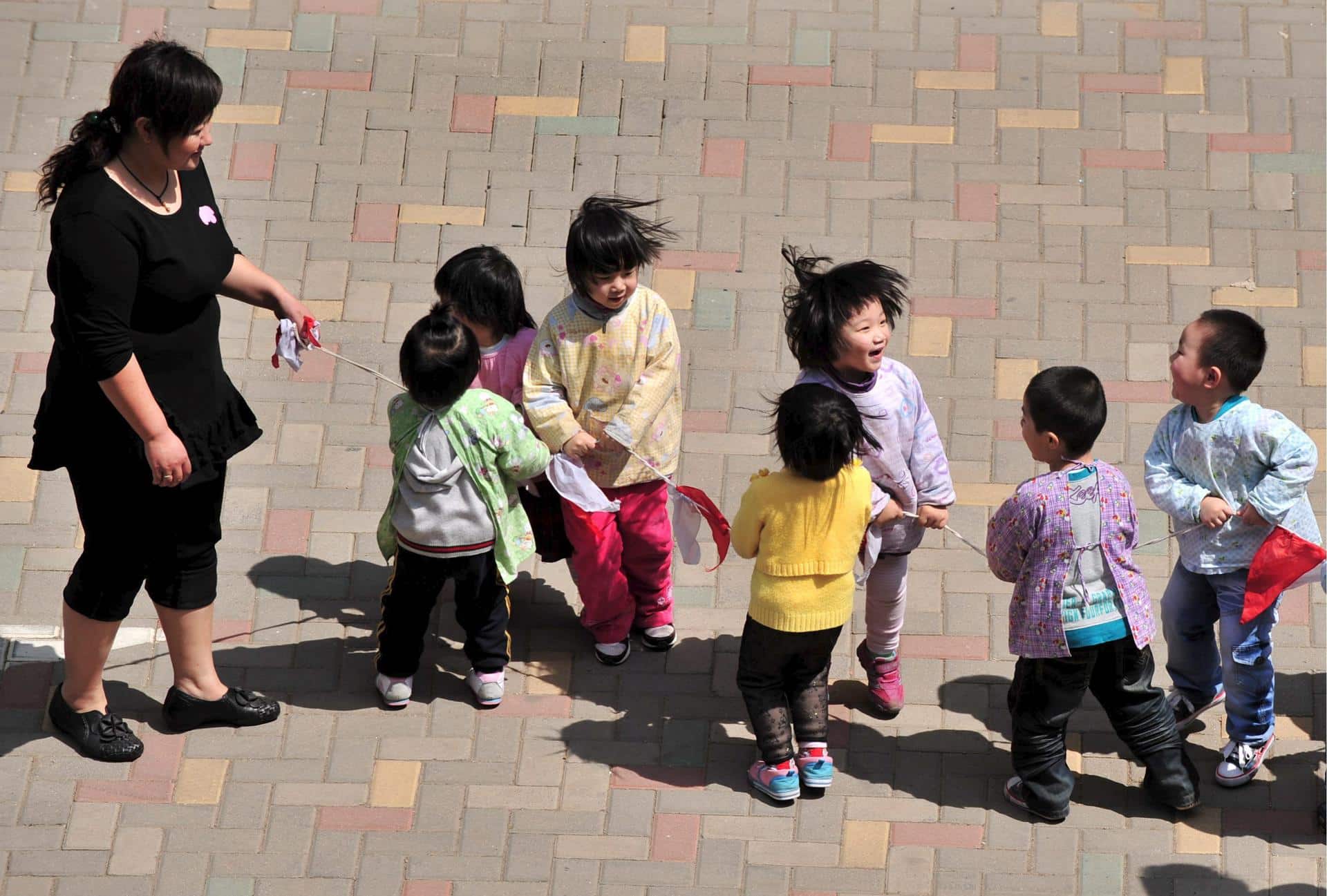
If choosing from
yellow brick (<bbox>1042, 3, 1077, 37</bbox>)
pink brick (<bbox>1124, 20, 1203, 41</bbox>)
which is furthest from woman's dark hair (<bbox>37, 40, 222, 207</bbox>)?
pink brick (<bbox>1124, 20, 1203, 41</bbox>)

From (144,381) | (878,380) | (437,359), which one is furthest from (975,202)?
(144,381)

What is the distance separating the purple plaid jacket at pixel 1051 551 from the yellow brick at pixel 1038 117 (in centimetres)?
286

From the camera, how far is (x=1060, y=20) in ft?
22.5

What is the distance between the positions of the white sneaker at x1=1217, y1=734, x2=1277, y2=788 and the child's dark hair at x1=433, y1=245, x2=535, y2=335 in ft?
7.83

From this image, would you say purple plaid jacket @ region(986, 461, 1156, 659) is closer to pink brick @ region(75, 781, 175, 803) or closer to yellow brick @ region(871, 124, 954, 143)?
pink brick @ region(75, 781, 175, 803)

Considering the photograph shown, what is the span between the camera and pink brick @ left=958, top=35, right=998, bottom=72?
21.9 feet

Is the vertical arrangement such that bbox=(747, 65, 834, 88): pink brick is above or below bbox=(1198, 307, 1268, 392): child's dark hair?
above

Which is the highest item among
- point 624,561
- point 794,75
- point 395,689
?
point 794,75

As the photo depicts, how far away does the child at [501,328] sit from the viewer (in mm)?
4457

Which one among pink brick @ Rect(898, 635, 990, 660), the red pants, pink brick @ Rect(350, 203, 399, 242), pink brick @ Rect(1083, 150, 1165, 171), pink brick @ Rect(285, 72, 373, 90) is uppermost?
pink brick @ Rect(285, 72, 373, 90)

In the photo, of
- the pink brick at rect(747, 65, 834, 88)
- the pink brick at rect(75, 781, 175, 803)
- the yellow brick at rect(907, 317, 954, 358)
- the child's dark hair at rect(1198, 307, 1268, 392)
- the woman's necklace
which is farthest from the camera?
the pink brick at rect(747, 65, 834, 88)

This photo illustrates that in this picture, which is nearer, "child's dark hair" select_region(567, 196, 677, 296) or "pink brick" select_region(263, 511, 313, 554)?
"child's dark hair" select_region(567, 196, 677, 296)

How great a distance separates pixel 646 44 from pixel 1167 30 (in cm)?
227

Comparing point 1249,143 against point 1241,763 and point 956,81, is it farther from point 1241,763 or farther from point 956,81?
point 1241,763
